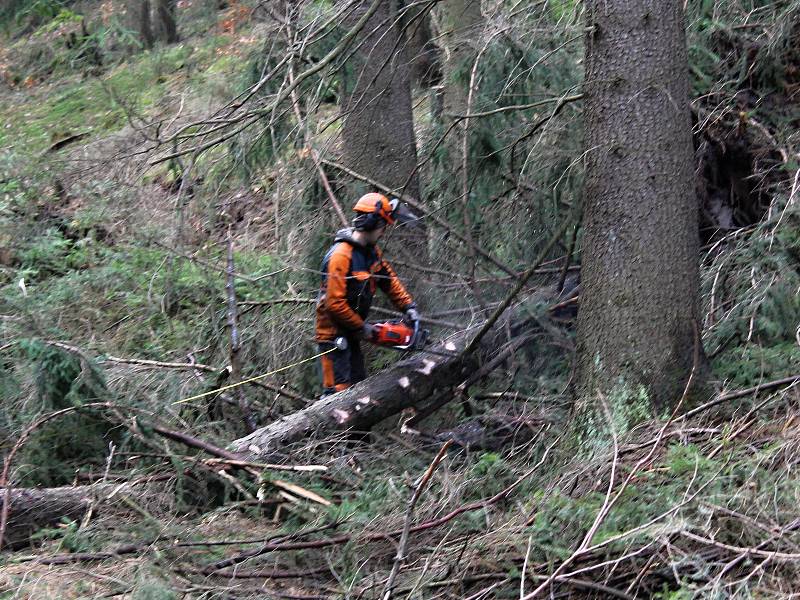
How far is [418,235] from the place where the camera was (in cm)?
845

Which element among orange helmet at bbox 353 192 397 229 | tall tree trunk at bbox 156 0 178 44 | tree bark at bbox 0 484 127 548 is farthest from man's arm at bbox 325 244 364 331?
tall tree trunk at bbox 156 0 178 44

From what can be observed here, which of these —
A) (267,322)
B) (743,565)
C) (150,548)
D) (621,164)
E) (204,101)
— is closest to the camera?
(743,565)

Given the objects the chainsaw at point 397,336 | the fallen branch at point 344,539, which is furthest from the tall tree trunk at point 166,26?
the fallen branch at point 344,539

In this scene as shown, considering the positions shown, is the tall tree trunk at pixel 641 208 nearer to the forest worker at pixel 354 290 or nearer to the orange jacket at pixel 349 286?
the forest worker at pixel 354 290

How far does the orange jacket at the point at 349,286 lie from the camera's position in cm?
723

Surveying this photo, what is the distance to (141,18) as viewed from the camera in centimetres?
1927

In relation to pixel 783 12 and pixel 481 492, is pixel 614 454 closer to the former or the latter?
pixel 481 492

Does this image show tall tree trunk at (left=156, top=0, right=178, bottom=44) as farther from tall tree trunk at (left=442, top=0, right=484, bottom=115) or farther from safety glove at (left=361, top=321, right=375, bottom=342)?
safety glove at (left=361, top=321, right=375, bottom=342)

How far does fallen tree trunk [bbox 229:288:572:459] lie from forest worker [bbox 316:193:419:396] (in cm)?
42

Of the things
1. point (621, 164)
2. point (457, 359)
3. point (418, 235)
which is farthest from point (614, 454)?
point (418, 235)

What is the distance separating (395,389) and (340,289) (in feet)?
3.07

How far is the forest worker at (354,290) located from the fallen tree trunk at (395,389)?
0.42m

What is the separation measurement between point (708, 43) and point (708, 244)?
174cm

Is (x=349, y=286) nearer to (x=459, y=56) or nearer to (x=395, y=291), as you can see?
(x=395, y=291)
